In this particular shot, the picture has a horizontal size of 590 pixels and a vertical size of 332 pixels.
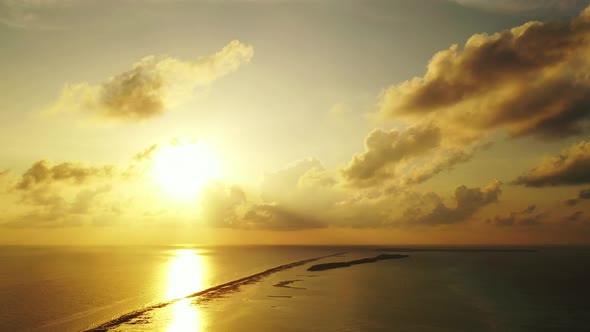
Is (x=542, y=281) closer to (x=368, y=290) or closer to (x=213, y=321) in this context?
(x=368, y=290)

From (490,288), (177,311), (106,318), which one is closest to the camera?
(106,318)

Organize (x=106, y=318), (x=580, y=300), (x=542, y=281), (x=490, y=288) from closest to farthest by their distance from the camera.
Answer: (x=106, y=318), (x=580, y=300), (x=490, y=288), (x=542, y=281)

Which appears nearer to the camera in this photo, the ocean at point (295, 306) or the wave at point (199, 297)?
the wave at point (199, 297)

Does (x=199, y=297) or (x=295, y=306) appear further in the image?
(x=199, y=297)

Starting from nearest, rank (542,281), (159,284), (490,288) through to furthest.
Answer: (490,288) < (159,284) < (542,281)

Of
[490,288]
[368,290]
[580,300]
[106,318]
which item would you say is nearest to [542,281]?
[490,288]

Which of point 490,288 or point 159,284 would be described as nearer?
point 490,288

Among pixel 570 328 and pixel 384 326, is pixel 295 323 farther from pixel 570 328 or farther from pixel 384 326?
pixel 570 328

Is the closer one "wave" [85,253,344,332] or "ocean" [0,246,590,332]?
"wave" [85,253,344,332]

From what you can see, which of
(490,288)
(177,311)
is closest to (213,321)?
(177,311)
